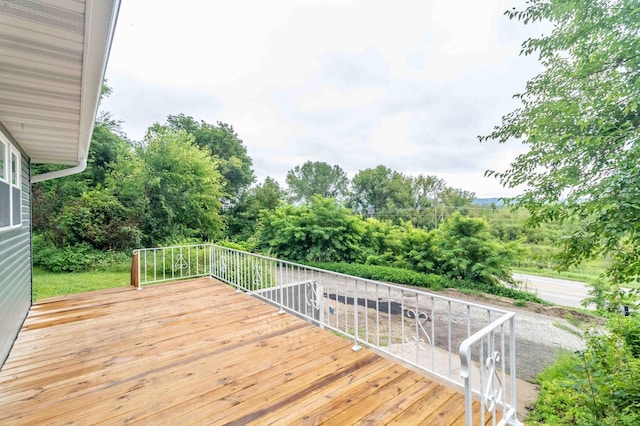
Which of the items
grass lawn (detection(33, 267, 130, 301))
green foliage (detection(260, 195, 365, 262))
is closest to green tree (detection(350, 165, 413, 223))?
green foliage (detection(260, 195, 365, 262))

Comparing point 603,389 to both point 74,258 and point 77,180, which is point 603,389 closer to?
point 74,258

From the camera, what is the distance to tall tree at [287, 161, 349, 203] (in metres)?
27.2

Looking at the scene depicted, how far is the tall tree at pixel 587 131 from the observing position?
2.47 metres

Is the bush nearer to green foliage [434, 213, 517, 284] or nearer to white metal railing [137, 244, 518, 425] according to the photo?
white metal railing [137, 244, 518, 425]

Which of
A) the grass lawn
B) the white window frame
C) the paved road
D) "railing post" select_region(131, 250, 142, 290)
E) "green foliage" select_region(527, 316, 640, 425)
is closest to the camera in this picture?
"green foliage" select_region(527, 316, 640, 425)

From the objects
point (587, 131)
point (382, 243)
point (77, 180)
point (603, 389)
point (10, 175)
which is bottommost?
point (603, 389)

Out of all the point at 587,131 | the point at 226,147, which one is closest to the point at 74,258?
the point at 587,131

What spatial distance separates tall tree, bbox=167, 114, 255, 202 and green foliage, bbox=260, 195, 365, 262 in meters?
7.60

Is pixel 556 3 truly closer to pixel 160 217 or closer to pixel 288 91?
pixel 288 91

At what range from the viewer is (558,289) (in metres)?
11.4

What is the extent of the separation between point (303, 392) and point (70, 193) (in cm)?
1095

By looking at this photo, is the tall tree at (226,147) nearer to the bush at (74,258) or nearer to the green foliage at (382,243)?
the bush at (74,258)

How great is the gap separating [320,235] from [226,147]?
1166 centimetres

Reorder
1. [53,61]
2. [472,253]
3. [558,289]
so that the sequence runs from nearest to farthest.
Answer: [53,61]
[472,253]
[558,289]
